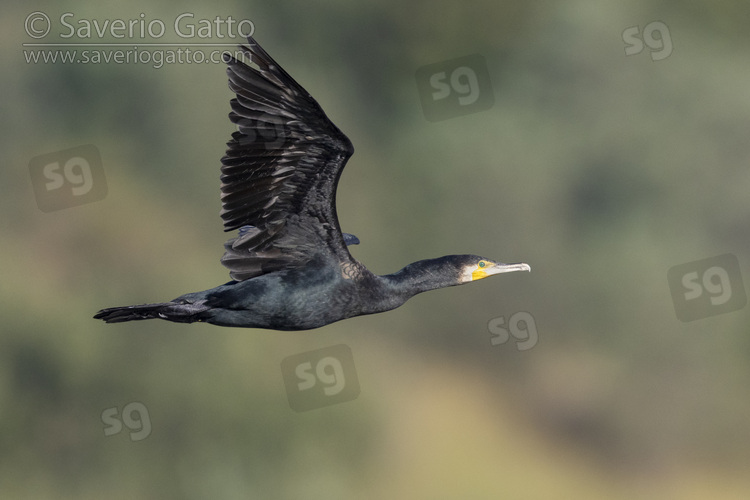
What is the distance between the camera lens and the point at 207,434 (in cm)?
1923

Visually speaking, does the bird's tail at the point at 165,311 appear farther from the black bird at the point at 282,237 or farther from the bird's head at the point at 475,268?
the bird's head at the point at 475,268

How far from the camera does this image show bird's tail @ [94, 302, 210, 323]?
→ 8.91 m

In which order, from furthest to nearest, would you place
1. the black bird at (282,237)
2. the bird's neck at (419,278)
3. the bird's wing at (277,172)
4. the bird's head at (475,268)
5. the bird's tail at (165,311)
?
the bird's head at (475,268)
the bird's neck at (419,278)
the bird's tail at (165,311)
the black bird at (282,237)
the bird's wing at (277,172)

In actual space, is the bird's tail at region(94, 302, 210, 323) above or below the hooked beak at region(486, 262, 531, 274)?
above

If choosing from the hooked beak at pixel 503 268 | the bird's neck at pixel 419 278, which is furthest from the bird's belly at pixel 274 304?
the hooked beak at pixel 503 268

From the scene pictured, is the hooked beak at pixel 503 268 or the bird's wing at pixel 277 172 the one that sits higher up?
the bird's wing at pixel 277 172

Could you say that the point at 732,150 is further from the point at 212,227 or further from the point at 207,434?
the point at 207,434

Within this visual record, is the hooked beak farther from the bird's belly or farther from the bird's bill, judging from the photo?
the bird's belly

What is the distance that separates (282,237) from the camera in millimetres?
9109

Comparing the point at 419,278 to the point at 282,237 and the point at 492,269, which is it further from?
the point at 282,237

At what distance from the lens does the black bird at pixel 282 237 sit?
27.9ft

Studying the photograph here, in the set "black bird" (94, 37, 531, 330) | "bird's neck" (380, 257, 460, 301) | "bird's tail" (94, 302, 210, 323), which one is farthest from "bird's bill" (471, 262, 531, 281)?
"bird's tail" (94, 302, 210, 323)

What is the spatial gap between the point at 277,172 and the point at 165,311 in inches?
55.2

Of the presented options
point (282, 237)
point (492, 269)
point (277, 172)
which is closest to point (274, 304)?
point (282, 237)
